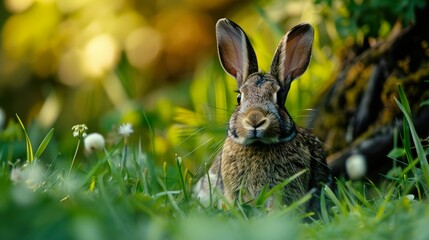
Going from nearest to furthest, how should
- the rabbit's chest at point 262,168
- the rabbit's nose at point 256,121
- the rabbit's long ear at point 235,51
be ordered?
the rabbit's nose at point 256,121, the rabbit's chest at point 262,168, the rabbit's long ear at point 235,51

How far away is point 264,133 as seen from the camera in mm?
4266

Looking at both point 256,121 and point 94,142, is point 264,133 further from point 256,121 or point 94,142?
point 94,142

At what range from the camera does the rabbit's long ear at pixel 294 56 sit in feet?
15.3

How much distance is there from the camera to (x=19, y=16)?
29.1 feet

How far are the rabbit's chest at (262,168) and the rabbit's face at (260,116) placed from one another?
0.13 meters

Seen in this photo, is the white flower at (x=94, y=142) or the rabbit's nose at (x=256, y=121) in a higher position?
the white flower at (x=94, y=142)

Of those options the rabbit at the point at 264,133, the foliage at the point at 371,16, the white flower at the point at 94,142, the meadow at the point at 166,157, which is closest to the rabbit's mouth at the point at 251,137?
the rabbit at the point at 264,133

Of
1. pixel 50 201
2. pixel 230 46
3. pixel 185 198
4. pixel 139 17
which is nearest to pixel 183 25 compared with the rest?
pixel 139 17

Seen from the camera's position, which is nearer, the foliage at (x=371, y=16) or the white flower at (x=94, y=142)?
the white flower at (x=94, y=142)

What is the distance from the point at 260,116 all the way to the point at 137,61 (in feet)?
17.3

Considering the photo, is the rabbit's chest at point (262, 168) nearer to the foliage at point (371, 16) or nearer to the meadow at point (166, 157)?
the meadow at point (166, 157)

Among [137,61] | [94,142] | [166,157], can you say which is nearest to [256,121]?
[94,142]

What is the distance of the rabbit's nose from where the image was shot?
13.9 ft

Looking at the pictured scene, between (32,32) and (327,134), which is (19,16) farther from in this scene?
(327,134)
